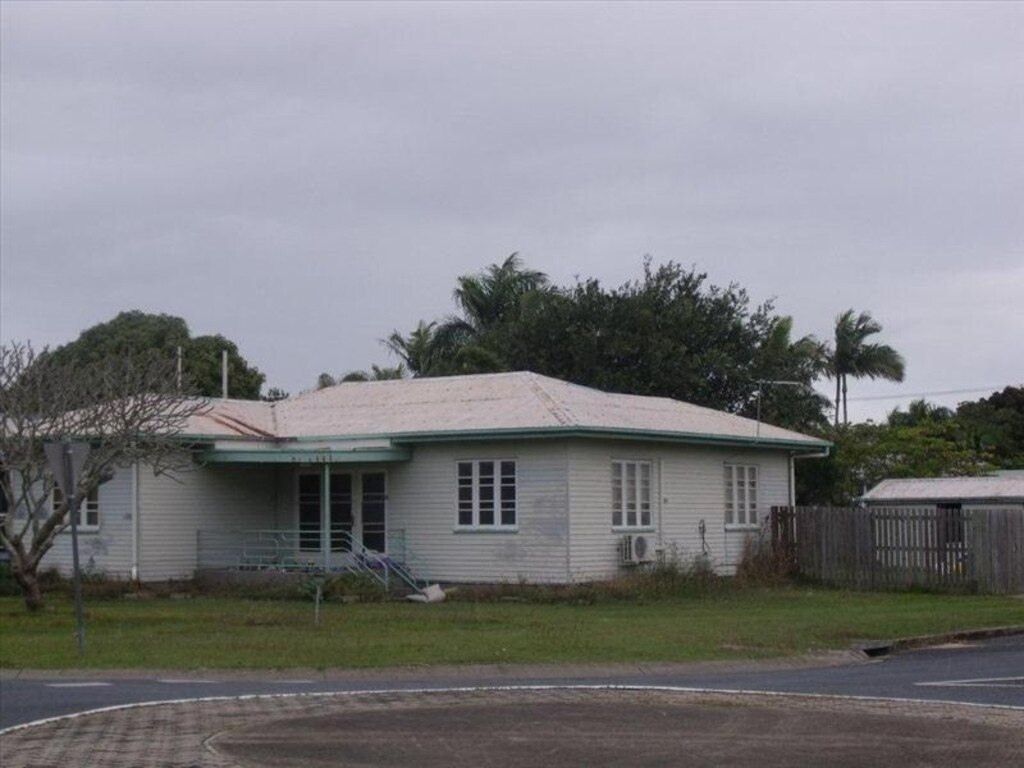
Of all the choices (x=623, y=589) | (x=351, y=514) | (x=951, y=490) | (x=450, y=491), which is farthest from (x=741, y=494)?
(x=951, y=490)

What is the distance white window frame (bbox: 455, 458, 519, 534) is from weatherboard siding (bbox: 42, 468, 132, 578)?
6794 millimetres

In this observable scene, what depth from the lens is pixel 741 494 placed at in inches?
1420

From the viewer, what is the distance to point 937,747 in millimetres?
12586

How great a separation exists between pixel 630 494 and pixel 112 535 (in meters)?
10.7

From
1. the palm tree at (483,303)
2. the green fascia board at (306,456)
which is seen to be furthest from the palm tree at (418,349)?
the green fascia board at (306,456)

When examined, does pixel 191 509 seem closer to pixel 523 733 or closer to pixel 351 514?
pixel 351 514

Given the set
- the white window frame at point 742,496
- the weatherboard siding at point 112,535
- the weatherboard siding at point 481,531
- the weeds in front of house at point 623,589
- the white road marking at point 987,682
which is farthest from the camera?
the white window frame at point 742,496

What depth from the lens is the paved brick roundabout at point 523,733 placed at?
39.7 ft

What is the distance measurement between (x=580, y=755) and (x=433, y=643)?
9.01 metres

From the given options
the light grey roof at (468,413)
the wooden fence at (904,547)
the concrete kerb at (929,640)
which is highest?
the light grey roof at (468,413)

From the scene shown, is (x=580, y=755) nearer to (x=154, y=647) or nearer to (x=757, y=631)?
(x=154, y=647)

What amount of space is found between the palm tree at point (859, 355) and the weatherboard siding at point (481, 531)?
39341 mm

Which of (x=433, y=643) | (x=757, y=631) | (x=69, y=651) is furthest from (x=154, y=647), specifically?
(x=757, y=631)

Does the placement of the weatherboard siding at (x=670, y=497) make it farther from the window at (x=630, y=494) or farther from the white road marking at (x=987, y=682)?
the white road marking at (x=987, y=682)
